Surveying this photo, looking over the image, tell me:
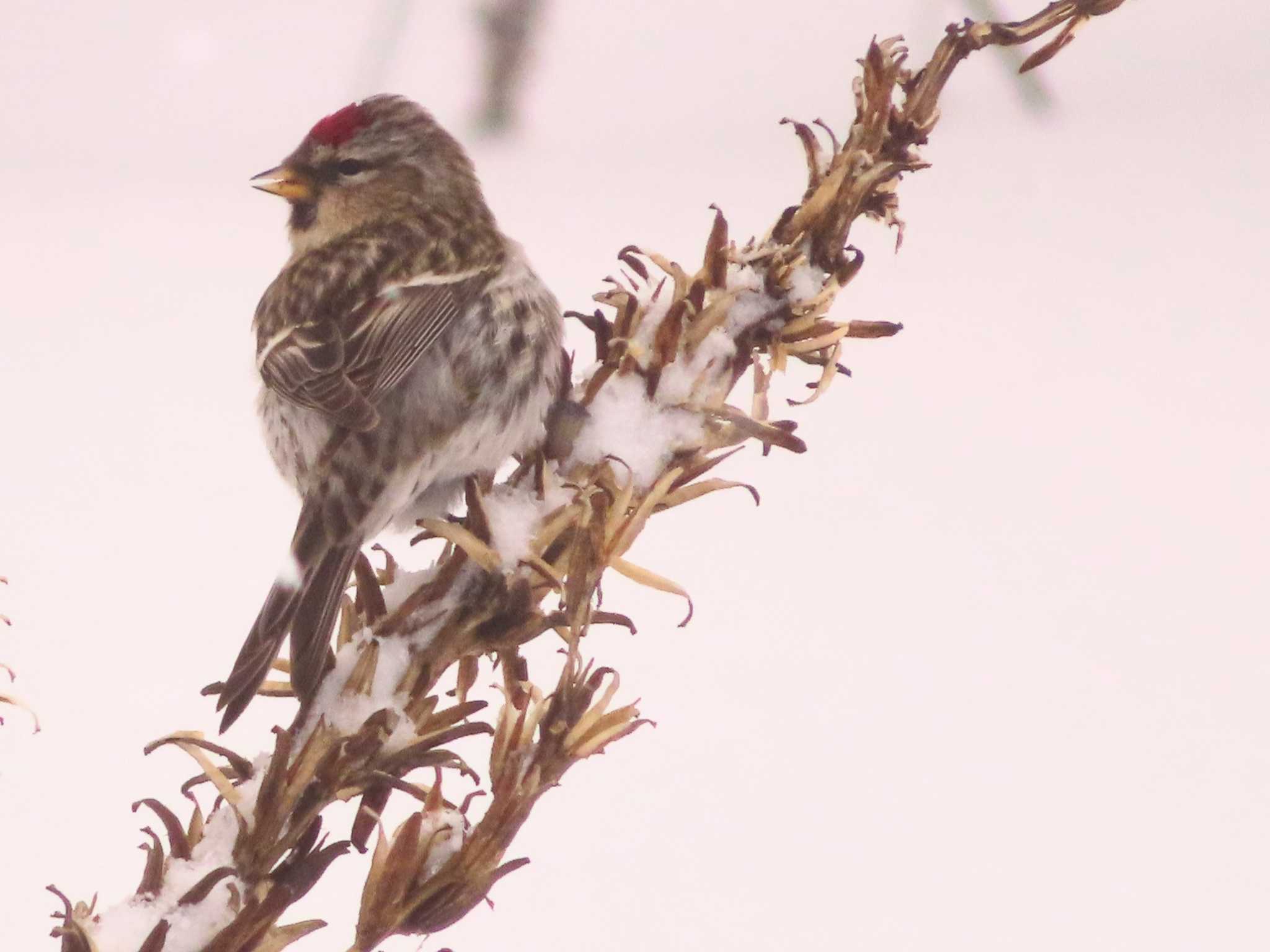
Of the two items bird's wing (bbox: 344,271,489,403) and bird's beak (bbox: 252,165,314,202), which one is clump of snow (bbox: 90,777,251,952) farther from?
bird's beak (bbox: 252,165,314,202)

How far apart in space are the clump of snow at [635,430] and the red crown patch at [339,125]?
0.71 metres

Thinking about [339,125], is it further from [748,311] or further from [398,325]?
[748,311]

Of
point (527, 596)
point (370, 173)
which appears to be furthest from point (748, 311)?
point (370, 173)

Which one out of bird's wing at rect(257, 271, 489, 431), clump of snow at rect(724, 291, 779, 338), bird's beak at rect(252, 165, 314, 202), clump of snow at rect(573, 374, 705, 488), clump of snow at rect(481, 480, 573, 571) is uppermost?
bird's beak at rect(252, 165, 314, 202)

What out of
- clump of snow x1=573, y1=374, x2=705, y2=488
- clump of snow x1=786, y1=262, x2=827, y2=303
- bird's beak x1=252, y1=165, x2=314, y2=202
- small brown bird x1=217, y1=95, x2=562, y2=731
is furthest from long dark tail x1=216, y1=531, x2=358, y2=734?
bird's beak x1=252, y1=165, x2=314, y2=202

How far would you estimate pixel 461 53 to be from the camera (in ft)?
2.92

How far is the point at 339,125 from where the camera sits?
1.19 m

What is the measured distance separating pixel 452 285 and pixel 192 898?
73cm

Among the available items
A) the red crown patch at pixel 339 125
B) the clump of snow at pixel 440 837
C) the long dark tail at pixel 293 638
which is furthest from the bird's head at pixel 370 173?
the clump of snow at pixel 440 837

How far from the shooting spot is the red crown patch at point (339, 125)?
1188mm

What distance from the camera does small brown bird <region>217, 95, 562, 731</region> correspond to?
2.74 feet

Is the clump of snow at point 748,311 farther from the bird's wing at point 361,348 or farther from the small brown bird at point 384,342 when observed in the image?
the bird's wing at point 361,348

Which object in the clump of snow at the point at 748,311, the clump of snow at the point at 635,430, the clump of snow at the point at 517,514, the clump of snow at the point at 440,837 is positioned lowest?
the clump of snow at the point at 440,837

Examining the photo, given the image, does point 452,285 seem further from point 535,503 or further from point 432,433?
point 535,503
